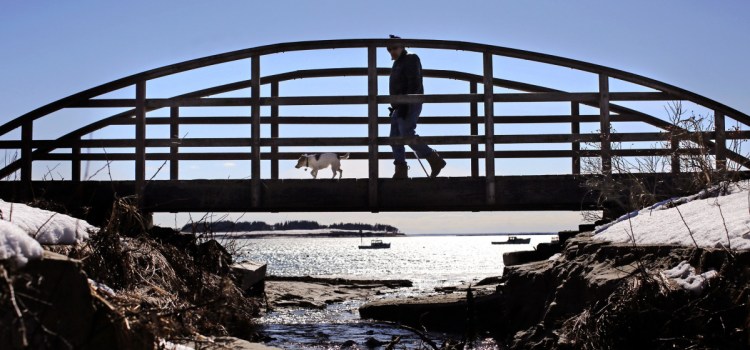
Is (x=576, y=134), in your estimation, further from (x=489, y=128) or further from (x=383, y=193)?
(x=383, y=193)

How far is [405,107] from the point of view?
12.2 meters

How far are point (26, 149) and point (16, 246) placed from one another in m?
9.69

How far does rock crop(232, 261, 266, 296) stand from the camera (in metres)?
10.7

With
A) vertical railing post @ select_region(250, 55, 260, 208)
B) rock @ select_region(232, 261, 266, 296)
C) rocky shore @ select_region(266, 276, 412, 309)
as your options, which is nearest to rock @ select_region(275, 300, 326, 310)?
rocky shore @ select_region(266, 276, 412, 309)

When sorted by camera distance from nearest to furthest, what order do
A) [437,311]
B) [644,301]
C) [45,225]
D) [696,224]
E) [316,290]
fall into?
[45,225] < [644,301] < [696,224] < [437,311] < [316,290]

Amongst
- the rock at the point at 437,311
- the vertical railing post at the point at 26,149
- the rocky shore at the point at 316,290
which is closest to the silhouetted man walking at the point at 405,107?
the rock at the point at 437,311

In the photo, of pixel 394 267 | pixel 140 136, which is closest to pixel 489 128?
pixel 140 136

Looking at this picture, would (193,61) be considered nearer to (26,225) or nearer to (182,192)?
(182,192)

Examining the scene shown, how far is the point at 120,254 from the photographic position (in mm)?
5734

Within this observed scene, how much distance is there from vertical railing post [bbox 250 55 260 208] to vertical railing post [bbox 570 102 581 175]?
4372 mm

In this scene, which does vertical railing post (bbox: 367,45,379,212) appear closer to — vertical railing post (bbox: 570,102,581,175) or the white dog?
the white dog

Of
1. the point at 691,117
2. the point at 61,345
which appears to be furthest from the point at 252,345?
the point at 691,117

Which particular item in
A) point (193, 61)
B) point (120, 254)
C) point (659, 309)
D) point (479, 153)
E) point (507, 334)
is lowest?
point (507, 334)

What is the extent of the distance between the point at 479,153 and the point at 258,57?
340 centimetres
